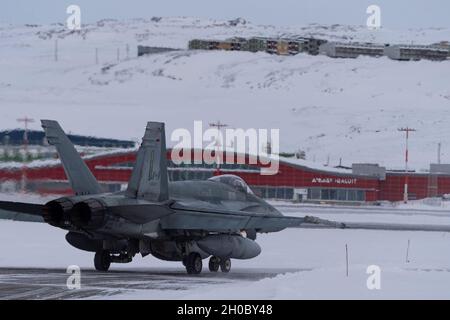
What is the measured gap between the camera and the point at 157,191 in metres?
29.6

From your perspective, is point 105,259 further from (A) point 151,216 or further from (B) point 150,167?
(B) point 150,167

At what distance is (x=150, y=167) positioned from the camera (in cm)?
2916

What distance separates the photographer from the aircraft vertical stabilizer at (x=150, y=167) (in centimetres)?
2905

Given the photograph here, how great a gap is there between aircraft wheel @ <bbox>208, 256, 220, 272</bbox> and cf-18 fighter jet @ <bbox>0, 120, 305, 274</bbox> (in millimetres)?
29

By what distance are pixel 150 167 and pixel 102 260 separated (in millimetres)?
3317

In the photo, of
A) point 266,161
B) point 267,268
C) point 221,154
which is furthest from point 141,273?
point 266,161

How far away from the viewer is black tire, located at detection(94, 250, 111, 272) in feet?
101

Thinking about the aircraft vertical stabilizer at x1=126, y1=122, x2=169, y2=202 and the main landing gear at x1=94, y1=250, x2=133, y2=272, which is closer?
the aircraft vertical stabilizer at x1=126, y1=122, x2=169, y2=202

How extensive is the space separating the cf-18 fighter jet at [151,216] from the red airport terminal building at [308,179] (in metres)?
37.2

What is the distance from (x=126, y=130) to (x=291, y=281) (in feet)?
376

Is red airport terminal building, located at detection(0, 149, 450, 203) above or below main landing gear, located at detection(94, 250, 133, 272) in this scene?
below

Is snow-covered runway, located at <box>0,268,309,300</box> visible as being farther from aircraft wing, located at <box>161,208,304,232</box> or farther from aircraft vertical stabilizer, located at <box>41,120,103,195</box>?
aircraft vertical stabilizer, located at <box>41,120,103,195</box>

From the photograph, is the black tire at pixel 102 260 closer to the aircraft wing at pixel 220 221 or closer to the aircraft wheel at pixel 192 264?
the aircraft wing at pixel 220 221

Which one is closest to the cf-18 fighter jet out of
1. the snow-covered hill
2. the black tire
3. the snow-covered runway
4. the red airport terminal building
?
the black tire
